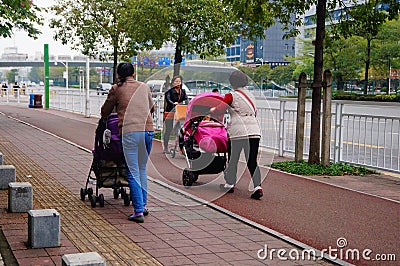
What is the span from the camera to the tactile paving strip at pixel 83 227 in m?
6.28

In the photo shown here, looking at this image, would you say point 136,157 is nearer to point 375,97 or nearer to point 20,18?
point 20,18

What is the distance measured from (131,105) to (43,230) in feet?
6.98

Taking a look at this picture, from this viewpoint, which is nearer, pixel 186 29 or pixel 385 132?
pixel 385 132

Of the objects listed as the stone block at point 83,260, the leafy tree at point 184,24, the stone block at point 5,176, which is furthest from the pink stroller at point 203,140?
the leafy tree at point 184,24

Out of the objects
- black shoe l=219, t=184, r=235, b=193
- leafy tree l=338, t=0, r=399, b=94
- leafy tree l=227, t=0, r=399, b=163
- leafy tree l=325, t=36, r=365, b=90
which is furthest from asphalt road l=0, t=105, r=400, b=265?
leafy tree l=325, t=36, r=365, b=90

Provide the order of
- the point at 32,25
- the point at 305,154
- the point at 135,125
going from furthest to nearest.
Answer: the point at 32,25 < the point at 305,154 < the point at 135,125

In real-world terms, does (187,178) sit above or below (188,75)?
below

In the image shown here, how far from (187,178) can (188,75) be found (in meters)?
3.53

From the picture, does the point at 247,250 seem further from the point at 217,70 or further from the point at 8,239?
the point at 217,70

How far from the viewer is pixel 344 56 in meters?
49.0

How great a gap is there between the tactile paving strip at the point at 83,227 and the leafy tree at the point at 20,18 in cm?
900

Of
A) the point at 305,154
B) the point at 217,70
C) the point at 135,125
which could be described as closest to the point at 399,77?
the point at 305,154

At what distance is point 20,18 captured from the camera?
20.7 meters

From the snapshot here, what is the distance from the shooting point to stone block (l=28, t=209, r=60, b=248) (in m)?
6.42
